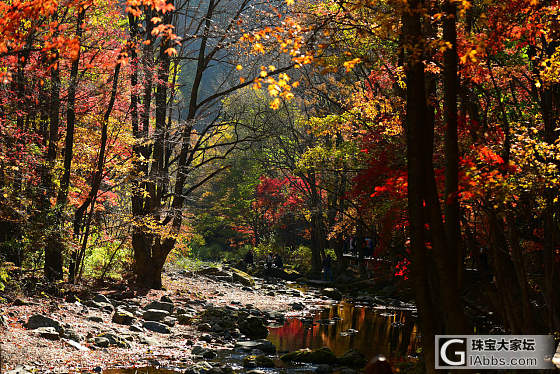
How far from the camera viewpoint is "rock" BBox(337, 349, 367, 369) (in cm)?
1083

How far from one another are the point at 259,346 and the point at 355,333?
3.56 m

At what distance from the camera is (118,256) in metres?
17.7

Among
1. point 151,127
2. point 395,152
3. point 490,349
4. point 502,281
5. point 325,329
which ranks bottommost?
point 325,329

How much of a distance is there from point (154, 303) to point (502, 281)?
970 cm

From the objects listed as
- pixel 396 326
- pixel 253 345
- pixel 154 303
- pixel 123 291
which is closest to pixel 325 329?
pixel 396 326

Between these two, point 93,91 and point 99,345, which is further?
point 93,91

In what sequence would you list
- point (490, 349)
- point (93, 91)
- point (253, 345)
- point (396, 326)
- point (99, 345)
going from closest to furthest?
point (490, 349)
point (99, 345)
point (253, 345)
point (93, 91)
point (396, 326)

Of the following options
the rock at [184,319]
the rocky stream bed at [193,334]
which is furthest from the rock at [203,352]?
the rock at [184,319]

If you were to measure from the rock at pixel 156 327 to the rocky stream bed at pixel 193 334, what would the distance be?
0.08 feet

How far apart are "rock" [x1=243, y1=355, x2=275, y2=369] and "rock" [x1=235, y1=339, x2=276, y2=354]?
3.93ft

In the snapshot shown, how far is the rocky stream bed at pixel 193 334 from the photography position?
9133 mm

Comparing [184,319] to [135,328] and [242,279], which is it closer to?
[135,328]

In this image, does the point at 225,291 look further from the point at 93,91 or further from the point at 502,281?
the point at 502,281

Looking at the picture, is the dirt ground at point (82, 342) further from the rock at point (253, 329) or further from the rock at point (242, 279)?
the rock at point (242, 279)
